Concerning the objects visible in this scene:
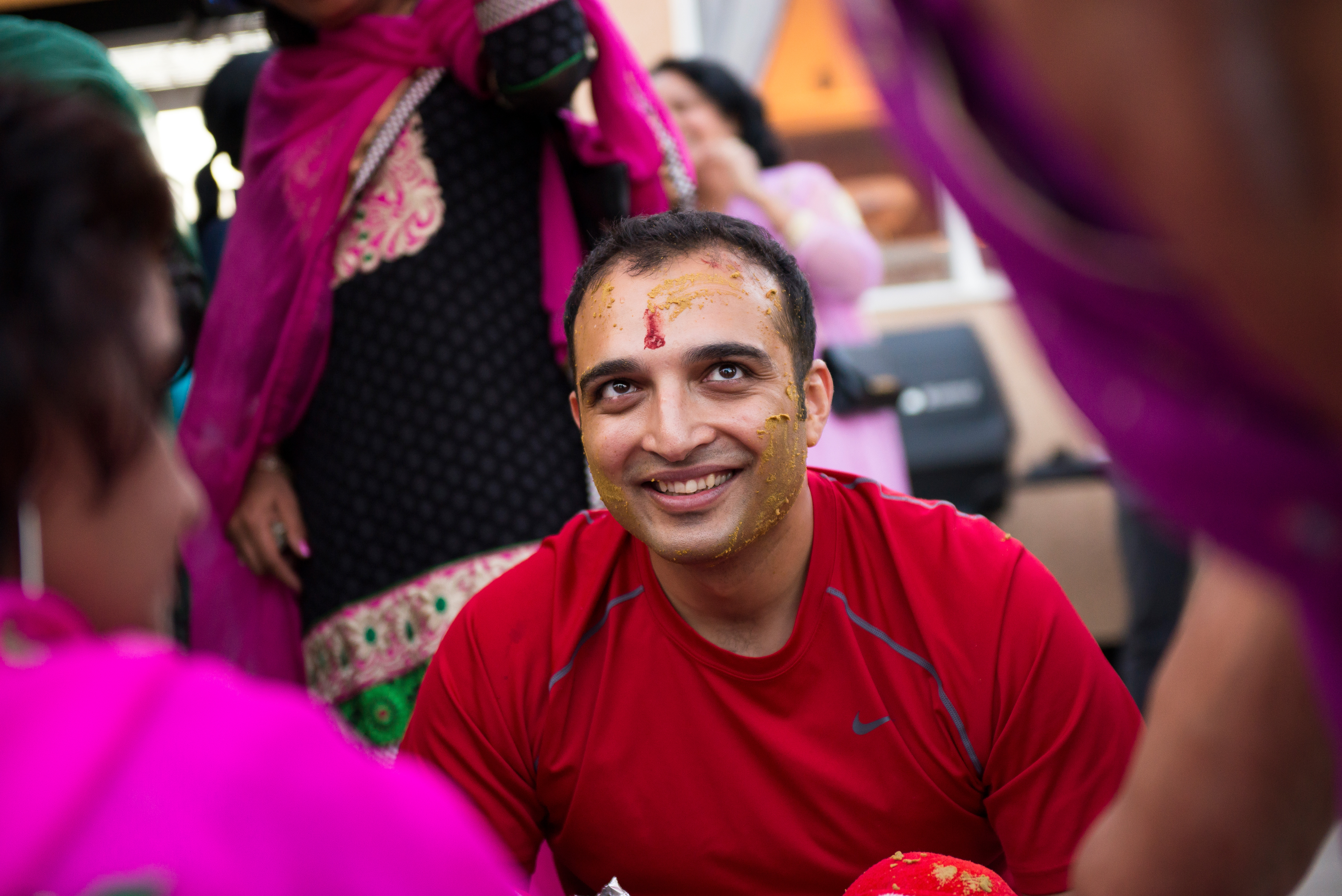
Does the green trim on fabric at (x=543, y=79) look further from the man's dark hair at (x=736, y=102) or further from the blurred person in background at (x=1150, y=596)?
the blurred person in background at (x=1150, y=596)

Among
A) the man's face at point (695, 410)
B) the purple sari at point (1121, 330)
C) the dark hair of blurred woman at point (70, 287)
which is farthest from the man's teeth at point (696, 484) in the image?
the purple sari at point (1121, 330)

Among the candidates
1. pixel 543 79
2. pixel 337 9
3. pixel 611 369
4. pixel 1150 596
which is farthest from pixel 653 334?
pixel 1150 596

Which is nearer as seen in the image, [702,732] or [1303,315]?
[1303,315]

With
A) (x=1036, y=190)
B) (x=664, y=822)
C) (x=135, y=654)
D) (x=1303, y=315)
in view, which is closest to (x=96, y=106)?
(x=135, y=654)

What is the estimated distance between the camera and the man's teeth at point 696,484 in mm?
1711

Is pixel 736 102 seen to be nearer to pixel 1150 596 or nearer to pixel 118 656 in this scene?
pixel 1150 596

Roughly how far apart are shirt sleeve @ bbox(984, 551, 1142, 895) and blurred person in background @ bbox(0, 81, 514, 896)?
776mm

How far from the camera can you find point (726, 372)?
175 centimetres

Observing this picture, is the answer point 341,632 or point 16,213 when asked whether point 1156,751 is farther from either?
point 341,632

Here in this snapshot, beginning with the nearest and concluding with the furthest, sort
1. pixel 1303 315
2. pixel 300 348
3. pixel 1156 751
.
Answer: pixel 1303 315 < pixel 1156 751 < pixel 300 348

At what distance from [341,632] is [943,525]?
100 centimetres

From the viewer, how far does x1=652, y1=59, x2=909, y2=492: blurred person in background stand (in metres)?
2.81

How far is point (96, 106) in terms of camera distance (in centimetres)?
94

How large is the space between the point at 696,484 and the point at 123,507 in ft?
2.99
